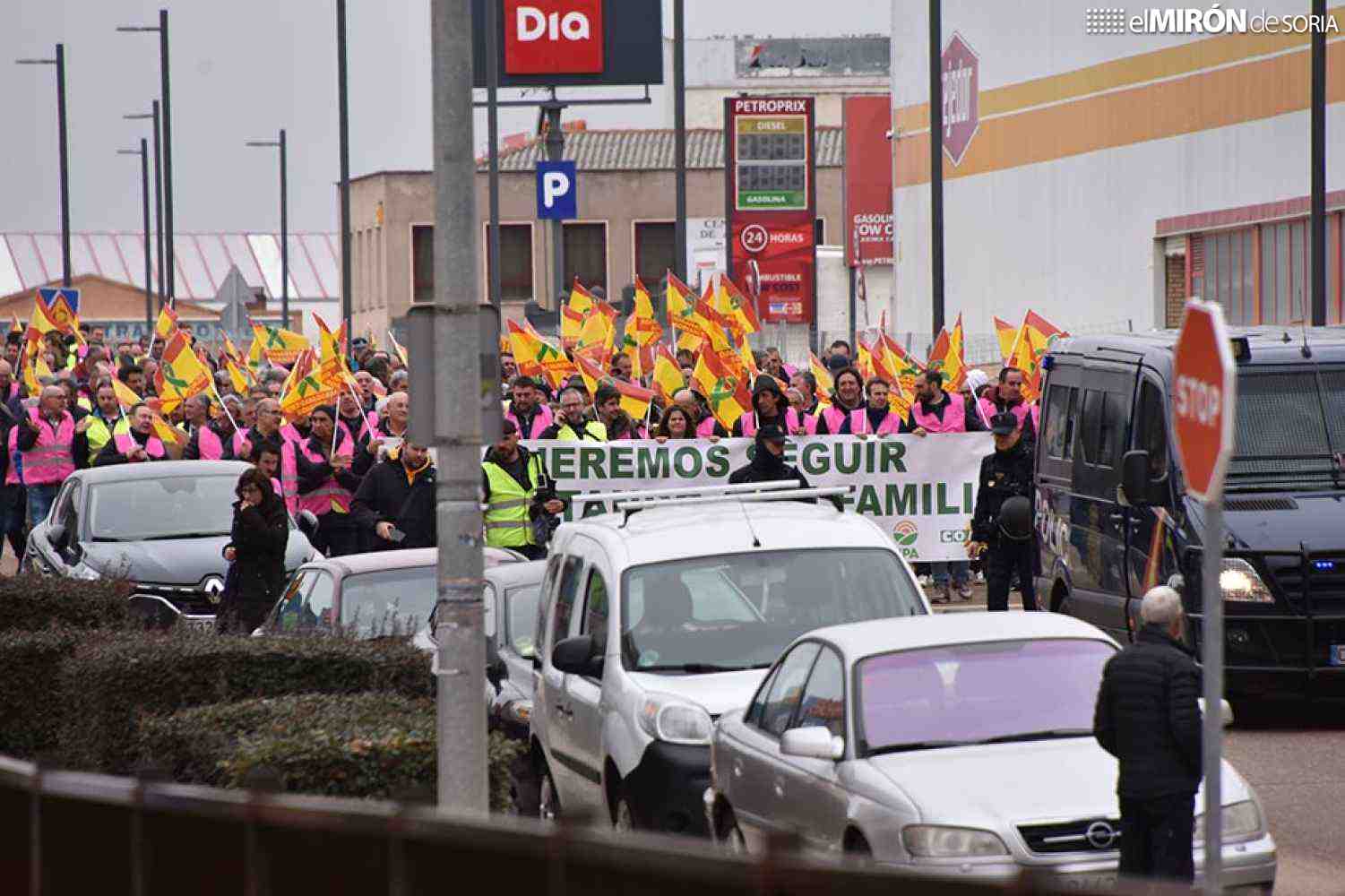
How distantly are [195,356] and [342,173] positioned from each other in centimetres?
1820

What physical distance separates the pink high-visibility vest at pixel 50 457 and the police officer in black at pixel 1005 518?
10.2 metres

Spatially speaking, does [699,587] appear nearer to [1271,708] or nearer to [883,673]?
[883,673]

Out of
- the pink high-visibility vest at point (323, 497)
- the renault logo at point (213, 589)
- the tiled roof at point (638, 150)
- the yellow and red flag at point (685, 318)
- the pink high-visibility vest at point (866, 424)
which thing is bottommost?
the renault logo at point (213, 589)

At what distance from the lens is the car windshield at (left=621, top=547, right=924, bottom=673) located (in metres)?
11.2

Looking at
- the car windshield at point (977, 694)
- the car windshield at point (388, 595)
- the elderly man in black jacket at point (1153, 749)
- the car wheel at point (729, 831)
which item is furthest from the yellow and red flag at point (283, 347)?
the elderly man in black jacket at point (1153, 749)

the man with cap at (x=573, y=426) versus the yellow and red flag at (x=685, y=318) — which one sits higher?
the yellow and red flag at (x=685, y=318)

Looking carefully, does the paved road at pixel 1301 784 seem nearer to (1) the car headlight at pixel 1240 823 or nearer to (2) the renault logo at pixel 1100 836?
(1) the car headlight at pixel 1240 823

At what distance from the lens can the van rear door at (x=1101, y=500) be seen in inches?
605

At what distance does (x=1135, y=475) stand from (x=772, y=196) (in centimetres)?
4460

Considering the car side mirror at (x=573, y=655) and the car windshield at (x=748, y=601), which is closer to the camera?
the car side mirror at (x=573, y=655)

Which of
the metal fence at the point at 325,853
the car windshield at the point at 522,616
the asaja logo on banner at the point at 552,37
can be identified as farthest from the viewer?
the asaja logo on banner at the point at 552,37

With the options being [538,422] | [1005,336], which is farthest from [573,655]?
[1005,336]

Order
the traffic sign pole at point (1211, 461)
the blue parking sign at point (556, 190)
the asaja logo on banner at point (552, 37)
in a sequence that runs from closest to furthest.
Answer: the traffic sign pole at point (1211, 461) < the blue parking sign at point (556, 190) < the asaja logo on banner at point (552, 37)

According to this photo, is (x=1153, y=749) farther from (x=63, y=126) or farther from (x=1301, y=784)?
(x=63, y=126)
